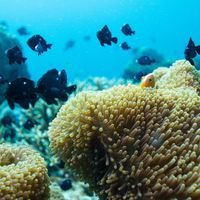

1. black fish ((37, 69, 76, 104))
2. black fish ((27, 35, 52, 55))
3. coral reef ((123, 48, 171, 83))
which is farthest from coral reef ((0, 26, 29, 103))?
coral reef ((123, 48, 171, 83))

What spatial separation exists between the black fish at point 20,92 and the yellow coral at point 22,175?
2199mm

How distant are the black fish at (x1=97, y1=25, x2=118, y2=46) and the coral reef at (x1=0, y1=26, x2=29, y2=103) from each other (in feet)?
20.2

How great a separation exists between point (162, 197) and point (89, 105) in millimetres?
920

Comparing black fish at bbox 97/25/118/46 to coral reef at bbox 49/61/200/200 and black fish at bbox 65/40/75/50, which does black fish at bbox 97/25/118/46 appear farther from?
black fish at bbox 65/40/75/50

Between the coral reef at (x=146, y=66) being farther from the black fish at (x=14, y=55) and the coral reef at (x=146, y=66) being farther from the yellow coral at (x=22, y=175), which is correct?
the yellow coral at (x=22, y=175)

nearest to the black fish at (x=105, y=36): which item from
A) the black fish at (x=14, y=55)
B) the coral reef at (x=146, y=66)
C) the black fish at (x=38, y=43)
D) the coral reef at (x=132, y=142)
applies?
the black fish at (x=38, y=43)

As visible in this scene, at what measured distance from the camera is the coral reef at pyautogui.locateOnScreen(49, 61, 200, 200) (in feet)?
9.01

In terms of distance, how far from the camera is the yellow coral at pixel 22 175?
2648 millimetres

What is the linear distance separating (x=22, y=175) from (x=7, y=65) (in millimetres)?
9984

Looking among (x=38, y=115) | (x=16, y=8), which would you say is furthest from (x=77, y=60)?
(x=38, y=115)

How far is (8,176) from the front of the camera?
269 cm

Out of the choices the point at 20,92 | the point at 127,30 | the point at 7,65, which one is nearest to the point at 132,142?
the point at 20,92

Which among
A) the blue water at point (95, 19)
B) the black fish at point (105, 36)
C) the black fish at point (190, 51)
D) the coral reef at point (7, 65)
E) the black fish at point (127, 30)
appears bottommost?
the black fish at point (190, 51)

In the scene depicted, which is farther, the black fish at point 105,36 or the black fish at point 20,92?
the black fish at point 105,36
